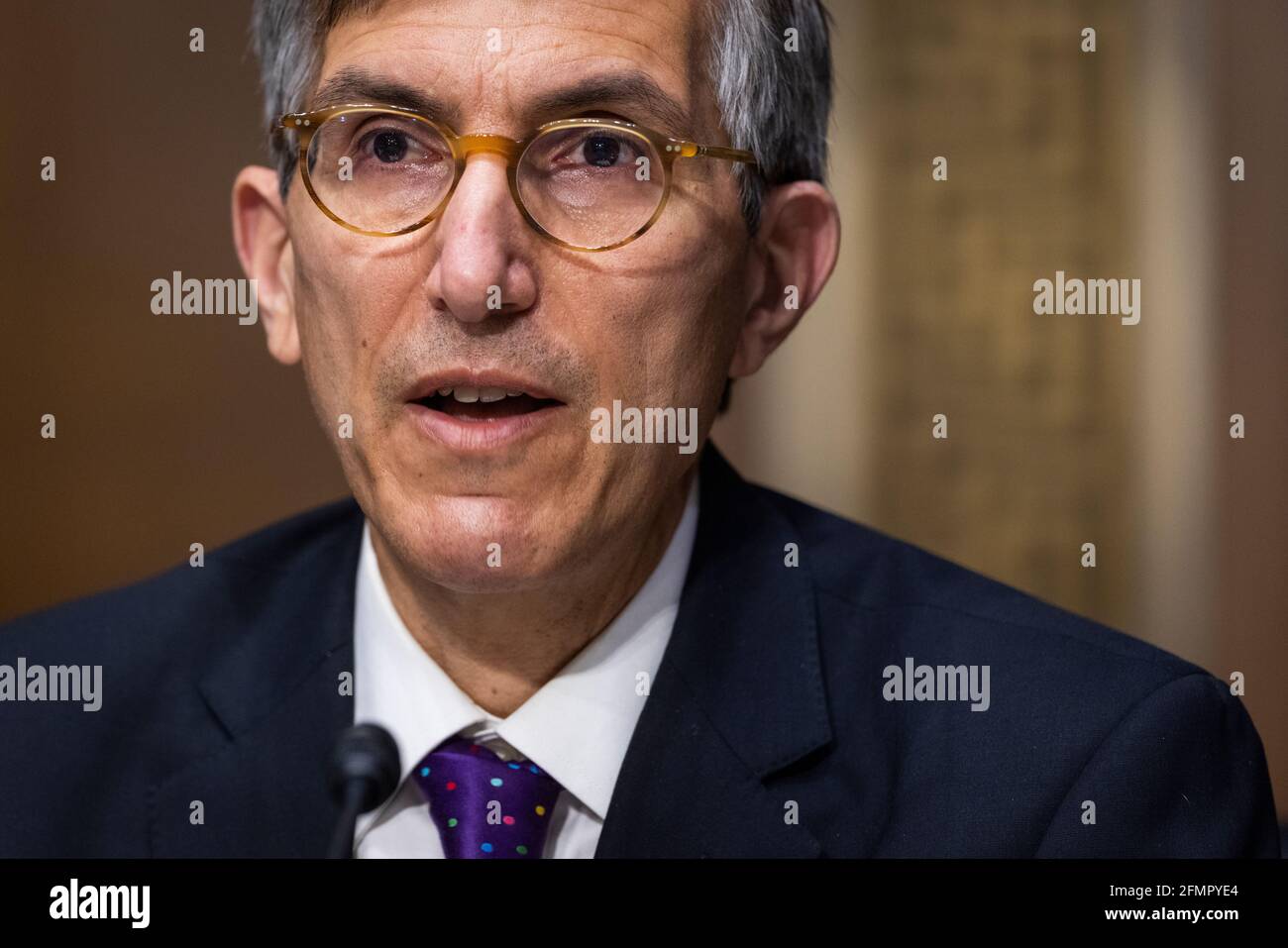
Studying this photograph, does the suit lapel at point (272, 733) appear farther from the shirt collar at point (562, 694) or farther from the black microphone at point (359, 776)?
Result: the black microphone at point (359, 776)

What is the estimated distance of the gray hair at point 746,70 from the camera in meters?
1.24

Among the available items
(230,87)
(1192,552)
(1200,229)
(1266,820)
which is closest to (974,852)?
(1266,820)

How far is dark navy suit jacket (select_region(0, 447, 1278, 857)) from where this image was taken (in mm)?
1201

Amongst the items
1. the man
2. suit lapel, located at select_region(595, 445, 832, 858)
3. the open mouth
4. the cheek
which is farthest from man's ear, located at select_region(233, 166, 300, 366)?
suit lapel, located at select_region(595, 445, 832, 858)

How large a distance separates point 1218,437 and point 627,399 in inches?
29.4

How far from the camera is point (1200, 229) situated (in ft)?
5.05

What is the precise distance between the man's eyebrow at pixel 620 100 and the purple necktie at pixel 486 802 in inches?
22.5

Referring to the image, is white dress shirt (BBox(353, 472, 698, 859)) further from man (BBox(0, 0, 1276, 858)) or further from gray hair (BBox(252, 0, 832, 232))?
gray hair (BBox(252, 0, 832, 232))

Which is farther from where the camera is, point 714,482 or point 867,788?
point 714,482

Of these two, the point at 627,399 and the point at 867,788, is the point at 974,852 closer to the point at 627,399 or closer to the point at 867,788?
the point at 867,788

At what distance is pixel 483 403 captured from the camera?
1.17m

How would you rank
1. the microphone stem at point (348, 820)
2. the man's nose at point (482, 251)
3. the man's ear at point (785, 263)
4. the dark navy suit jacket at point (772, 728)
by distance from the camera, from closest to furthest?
the microphone stem at point (348, 820) < the man's nose at point (482, 251) < the dark navy suit jacket at point (772, 728) < the man's ear at point (785, 263)

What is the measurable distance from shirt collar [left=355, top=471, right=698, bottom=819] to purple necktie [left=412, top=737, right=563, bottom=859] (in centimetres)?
2

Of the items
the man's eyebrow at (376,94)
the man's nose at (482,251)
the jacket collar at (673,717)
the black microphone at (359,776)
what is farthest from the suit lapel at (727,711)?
the man's eyebrow at (376,94)
